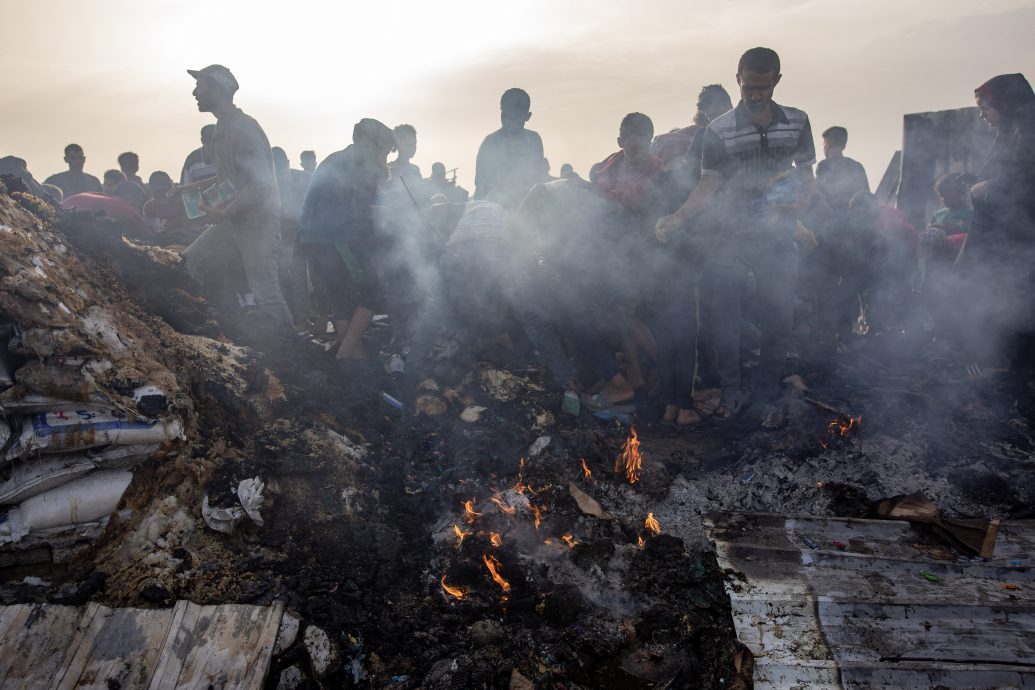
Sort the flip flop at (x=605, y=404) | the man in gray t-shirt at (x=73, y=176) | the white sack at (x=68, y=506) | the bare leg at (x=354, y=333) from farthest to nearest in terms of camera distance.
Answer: the man in gray t-shirt at (x=73, y=176) → the bare leg at (x=354, y=333) → the flip flop at (x=605, y=404) → the white sack at (x=68, y=506)

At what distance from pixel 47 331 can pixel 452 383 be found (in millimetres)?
2785

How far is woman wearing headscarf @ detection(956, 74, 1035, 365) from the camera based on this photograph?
14.3 ft

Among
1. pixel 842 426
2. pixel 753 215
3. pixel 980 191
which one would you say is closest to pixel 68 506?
pixel 753 215

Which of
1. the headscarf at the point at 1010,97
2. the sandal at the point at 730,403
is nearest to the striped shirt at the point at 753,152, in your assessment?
the sandal at the point at 730,403

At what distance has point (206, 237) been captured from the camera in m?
5.18

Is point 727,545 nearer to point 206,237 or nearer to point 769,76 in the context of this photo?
point 769,76

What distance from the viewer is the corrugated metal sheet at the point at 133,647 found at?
237cm

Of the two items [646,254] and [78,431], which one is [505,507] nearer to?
[78,431]

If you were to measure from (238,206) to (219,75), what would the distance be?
1.05m

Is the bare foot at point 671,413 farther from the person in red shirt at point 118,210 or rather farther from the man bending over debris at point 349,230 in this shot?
the person in red shirt at point 118,210

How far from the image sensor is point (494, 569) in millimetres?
3088

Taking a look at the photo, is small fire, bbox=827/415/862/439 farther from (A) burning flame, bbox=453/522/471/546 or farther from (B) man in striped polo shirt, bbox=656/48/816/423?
(A) burning flame, bbox=453/522/471/546

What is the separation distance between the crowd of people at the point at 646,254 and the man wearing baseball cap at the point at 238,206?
0.05 ft

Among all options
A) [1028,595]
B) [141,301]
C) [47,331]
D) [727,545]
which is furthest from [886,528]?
[141,301]
